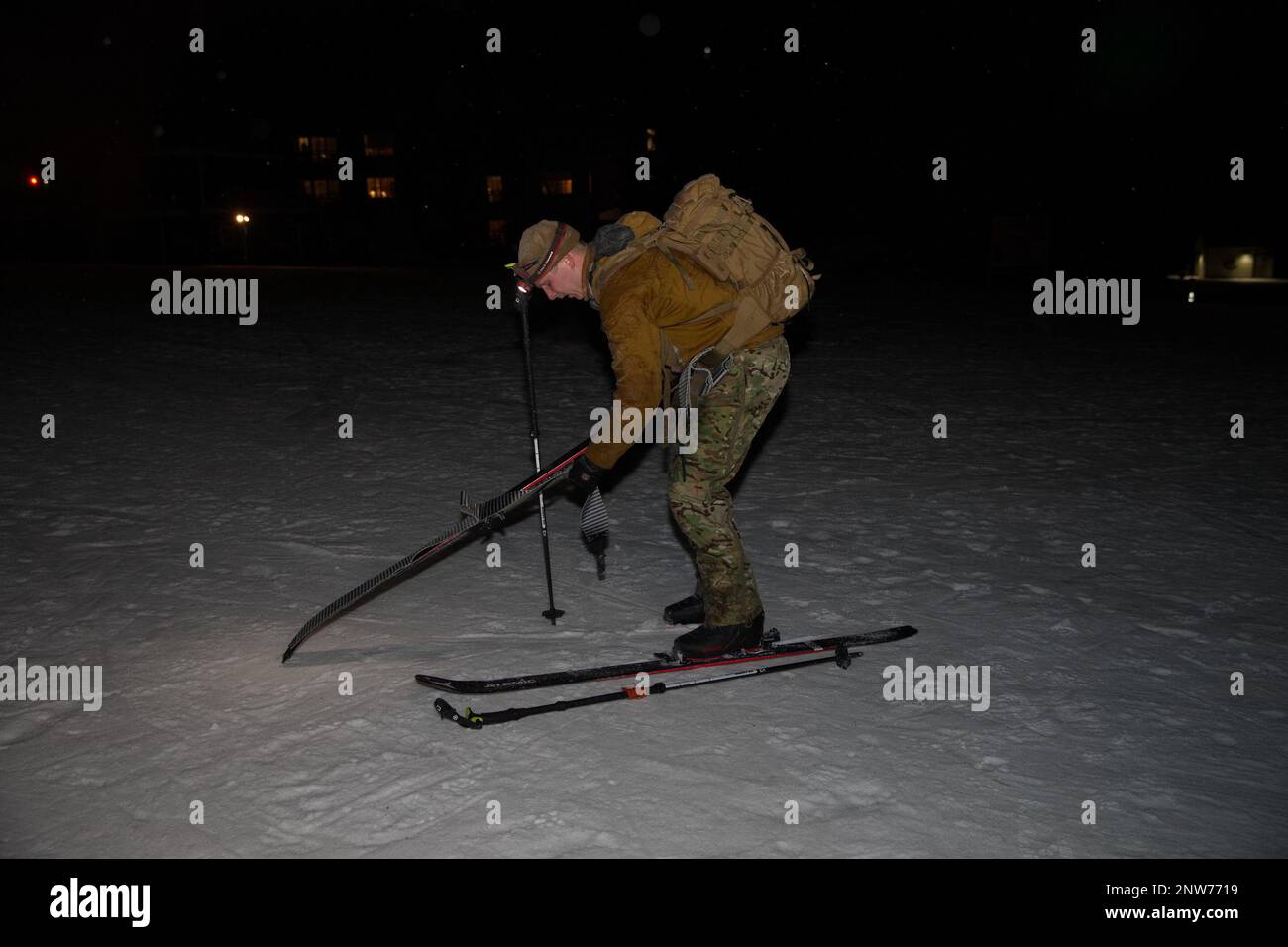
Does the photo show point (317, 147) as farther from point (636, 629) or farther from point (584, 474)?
point (584, 474)

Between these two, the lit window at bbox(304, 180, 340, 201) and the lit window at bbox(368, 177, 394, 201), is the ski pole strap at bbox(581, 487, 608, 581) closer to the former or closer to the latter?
the lit window at bbox(368, 177, 394, 201)

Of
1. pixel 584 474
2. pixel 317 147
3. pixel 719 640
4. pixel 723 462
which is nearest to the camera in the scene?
pixel 584 474

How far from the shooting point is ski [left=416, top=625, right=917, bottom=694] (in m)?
4.54

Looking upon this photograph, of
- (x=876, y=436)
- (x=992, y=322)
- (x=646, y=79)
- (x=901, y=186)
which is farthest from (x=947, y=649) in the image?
(x=646, y=79)

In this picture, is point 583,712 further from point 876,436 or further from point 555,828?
point 876,436

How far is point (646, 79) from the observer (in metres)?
52.3

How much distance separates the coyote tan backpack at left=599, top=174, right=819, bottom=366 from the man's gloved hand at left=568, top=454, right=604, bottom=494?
66 centimetres

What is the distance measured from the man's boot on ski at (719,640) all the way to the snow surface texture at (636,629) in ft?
0.88

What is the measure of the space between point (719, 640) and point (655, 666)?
0.33m

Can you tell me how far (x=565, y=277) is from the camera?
4.42 m

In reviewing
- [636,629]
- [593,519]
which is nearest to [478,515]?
[593,519]

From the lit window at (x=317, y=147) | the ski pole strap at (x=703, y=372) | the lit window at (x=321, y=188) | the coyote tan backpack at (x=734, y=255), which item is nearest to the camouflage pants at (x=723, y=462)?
the ski pole strap at (x=703, y=372)

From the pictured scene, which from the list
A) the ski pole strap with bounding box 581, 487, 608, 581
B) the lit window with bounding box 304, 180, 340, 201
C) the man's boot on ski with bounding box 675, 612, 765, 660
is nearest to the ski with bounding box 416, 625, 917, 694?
the man's boot on ski with bounding box 675, 612, 765, 660

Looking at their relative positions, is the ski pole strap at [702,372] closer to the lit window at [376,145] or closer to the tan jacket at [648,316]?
the tan jacket at [648,316]
